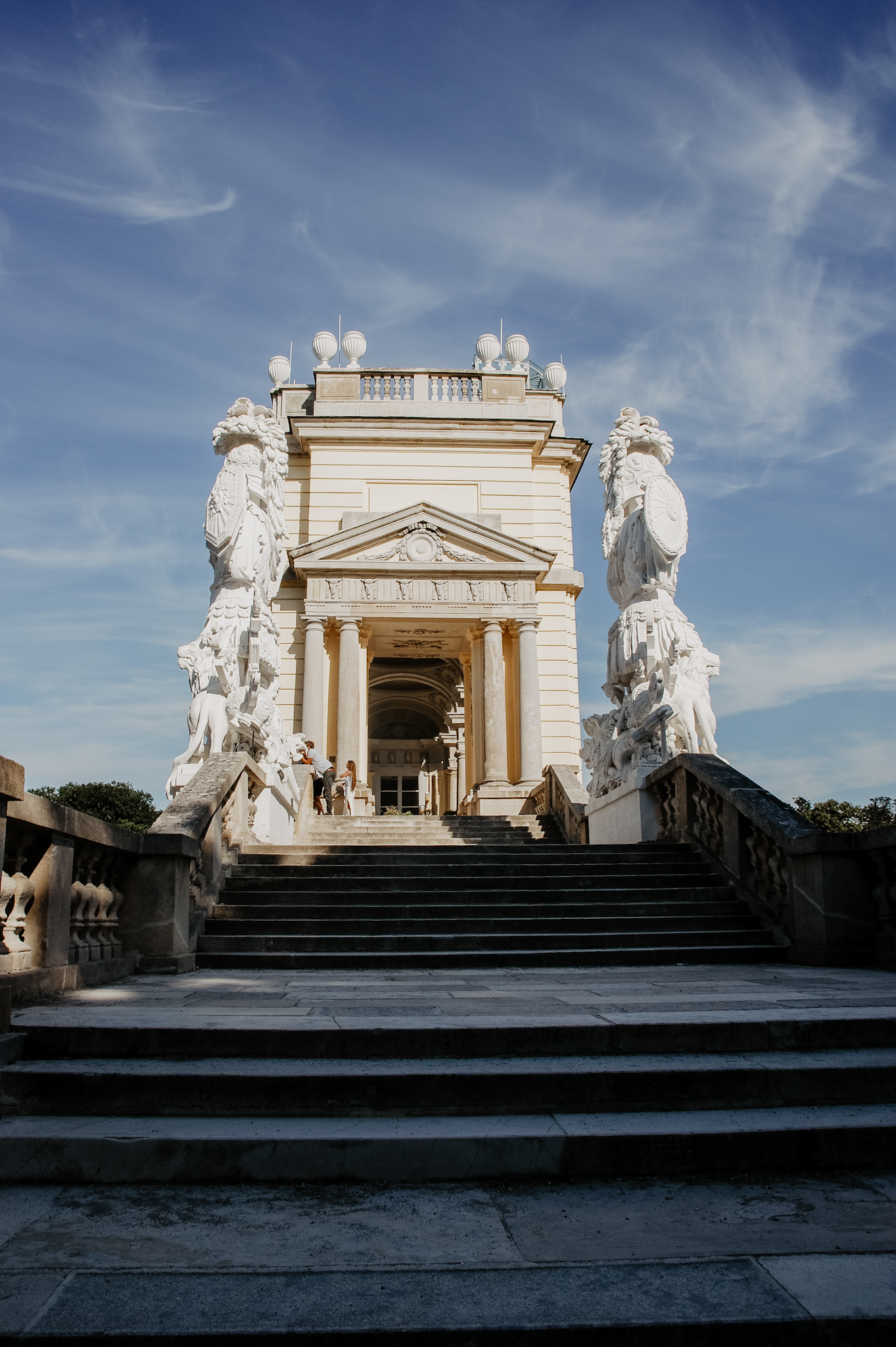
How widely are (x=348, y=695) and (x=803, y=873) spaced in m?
15.4

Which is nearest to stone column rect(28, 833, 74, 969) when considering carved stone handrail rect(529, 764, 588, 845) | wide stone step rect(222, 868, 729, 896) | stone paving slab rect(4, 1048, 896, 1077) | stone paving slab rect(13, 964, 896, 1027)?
stone paving slab rect(13, 964, 896, 1027)

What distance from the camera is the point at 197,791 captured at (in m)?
8.59

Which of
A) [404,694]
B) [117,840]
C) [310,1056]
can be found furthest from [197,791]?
[404,694]

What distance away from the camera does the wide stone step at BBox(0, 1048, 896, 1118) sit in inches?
136

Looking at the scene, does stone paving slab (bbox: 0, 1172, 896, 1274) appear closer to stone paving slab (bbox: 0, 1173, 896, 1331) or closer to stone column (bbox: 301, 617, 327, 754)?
stone paving slab (bbox: 0, 1173, 896, 1331)

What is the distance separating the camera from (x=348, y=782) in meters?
19.4

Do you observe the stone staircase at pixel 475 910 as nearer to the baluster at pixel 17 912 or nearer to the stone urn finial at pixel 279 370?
the baluster at pixel 17 912

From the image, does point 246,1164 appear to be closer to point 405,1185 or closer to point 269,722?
point 405,1185

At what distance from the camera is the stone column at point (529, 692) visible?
22266mm

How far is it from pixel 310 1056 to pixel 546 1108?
990mm

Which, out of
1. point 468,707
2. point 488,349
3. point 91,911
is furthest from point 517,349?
point 91,911

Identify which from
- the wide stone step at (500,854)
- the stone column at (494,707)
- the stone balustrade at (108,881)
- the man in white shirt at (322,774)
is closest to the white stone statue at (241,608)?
the stone balustrade at (108,881)

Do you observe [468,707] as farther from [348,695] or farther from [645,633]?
[645,633]

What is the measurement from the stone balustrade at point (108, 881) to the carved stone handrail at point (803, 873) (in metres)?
4.67
